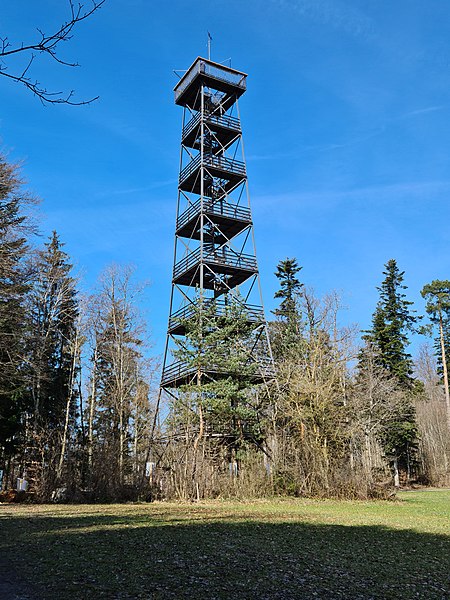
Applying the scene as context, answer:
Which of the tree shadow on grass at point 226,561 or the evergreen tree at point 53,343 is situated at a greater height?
the evergreen tree at point 53,343

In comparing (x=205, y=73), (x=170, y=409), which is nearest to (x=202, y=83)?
(x=205, y=73)

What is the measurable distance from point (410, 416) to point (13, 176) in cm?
3315

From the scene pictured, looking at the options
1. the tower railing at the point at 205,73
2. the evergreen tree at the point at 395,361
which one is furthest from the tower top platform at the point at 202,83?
the evergreen tree at the point at 395,361

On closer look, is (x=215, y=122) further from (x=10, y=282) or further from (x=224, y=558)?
(x=224, y=558)

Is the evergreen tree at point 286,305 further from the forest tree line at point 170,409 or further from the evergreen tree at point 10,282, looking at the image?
the evergreen tree at point 10,282

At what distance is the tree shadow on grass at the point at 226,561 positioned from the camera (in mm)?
5691

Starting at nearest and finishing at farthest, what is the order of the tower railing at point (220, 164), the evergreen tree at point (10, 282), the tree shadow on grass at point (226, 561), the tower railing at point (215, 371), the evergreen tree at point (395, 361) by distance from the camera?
1. the tree shadow on grass at point (226, 561)
2. the evergreen tree at point (10, 282)
3. the tower railing at point (215, 371)
4. the tower railing at point (220, 164)
5. the evergreen tree at point (395, 361)

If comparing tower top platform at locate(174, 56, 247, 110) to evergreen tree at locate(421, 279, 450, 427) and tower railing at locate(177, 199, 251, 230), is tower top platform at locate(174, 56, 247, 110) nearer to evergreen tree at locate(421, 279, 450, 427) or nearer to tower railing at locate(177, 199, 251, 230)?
tower railing at locate(177, 199, 251, 230)

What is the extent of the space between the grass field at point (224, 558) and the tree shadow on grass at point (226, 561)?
0.01 meters

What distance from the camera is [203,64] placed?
2925 cm

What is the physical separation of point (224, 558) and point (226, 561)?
213mm

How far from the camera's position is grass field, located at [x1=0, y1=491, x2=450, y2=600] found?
572 cm

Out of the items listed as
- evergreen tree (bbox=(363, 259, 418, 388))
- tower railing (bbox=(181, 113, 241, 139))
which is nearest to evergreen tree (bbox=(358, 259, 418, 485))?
evergreen tree (bbox=(363, 259, 418, 388))

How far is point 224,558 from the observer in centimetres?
746
